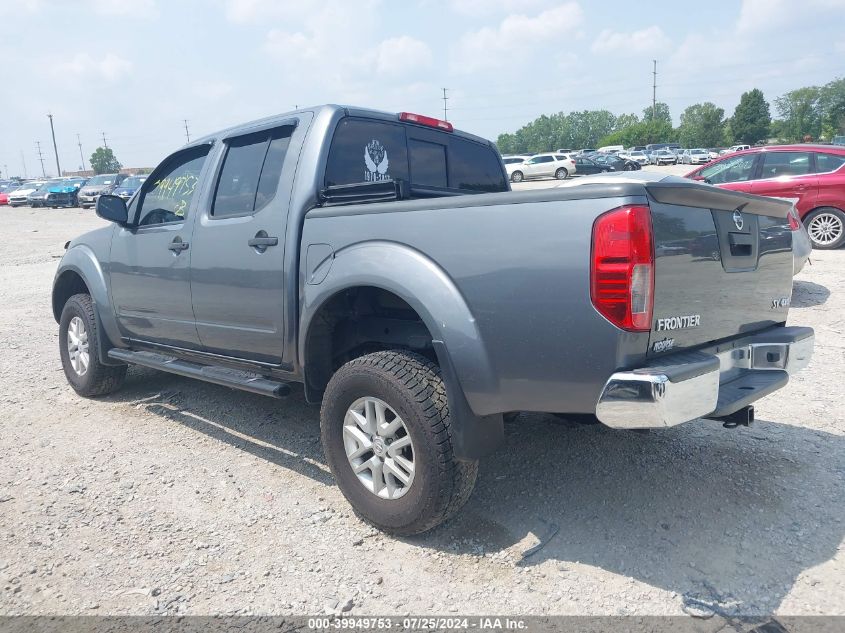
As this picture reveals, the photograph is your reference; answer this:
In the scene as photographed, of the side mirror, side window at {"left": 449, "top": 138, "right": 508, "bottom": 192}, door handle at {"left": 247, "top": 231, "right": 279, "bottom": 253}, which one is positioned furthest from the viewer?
the side mirror

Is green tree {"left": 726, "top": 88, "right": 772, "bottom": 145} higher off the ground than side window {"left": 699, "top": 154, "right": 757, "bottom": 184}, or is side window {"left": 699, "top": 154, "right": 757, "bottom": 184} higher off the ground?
green tree {"left": 726, "top": 88, "right": 772, "bottom": 145}

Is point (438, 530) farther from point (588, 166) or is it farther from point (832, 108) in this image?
point (832, 108)

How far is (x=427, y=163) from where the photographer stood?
436 cm

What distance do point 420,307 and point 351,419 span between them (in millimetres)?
737

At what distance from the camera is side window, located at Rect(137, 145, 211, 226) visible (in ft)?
14.6

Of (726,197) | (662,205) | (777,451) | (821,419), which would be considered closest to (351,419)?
(662,205)

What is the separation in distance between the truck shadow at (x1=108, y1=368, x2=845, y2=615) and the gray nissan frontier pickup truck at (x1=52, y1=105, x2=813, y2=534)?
0.43 m

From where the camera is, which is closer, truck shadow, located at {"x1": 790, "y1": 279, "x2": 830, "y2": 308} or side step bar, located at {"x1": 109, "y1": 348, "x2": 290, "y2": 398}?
side step bar, located at {"x1": 109, "y1": 348, "x2": 290, "y2": 398}

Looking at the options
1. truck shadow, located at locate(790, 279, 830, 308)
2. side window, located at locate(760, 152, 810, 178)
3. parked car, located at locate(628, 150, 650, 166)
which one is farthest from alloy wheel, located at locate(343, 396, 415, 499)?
parked car, located at locate(628, 150, 650, 166)

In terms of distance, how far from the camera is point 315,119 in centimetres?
375

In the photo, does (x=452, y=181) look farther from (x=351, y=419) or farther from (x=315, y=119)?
(x=351, y=419)

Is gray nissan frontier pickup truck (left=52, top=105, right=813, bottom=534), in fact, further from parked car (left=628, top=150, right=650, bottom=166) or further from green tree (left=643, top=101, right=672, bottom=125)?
green tree (left=643, top=101, right=672, bottom=125)

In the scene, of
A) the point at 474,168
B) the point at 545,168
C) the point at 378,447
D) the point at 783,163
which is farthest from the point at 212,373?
the point at 545,168

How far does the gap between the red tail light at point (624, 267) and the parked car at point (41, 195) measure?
3784cm
